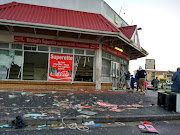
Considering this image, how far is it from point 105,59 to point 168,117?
831cm

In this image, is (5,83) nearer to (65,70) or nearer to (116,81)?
(65,70)

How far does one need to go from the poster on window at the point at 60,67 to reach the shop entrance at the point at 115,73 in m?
4.50

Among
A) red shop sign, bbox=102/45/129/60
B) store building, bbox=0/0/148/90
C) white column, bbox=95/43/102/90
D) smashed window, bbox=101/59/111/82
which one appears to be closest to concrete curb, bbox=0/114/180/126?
store building, bbox=0/0/148/90

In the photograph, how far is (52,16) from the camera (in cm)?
1076

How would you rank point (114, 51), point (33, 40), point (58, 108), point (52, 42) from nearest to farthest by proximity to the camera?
point (58, 108) < point (33, 40) < point (52, 42) < point (114, 51)

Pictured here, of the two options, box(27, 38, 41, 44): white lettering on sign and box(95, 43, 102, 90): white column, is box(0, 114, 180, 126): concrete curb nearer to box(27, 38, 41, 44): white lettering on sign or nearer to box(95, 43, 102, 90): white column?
box(95, 43, 102, 90): white column

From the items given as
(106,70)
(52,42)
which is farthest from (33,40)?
(106,70)

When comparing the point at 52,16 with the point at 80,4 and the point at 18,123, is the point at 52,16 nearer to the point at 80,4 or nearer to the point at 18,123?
the point at 80,4

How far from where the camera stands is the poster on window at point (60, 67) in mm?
11328

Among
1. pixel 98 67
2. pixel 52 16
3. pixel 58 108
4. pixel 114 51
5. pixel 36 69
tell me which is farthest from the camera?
pixel 36 69

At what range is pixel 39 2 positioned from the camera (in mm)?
11781

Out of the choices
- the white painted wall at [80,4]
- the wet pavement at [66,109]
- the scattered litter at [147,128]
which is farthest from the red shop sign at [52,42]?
the scattered litter at [147,128]

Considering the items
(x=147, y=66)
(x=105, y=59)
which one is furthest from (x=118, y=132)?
(x=147, y=66)

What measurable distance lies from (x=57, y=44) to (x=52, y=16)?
6.50 ft
